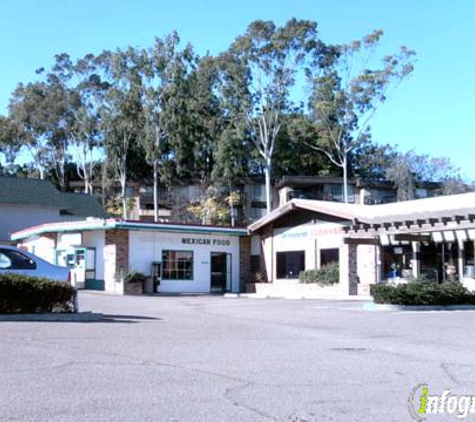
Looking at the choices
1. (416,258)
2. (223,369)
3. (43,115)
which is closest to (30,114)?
(43,115)

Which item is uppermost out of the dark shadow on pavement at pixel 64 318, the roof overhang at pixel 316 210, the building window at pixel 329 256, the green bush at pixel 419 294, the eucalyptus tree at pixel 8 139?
the eucalyptus tree at pixel 8 139

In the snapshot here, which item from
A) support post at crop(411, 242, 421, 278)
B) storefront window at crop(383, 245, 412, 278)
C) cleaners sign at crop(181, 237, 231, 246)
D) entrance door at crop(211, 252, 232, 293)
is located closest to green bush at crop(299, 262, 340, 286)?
storefront window at crop(383, 245, 412, 278)

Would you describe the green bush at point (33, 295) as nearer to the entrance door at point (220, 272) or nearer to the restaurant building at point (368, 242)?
the restaurant building at point (368, 242)

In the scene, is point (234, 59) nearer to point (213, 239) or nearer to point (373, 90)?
point (373, 90)

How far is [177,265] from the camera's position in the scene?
34.8m

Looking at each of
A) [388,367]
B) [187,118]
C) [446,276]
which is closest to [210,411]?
[388,367]

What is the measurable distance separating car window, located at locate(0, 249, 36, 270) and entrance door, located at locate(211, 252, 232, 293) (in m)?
19.6

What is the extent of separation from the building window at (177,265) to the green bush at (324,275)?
5.95 m

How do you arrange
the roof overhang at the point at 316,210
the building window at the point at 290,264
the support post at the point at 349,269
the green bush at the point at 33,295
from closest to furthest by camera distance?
1. the green bush at the point at 33,295
2. the support post at the point at 349,269
3. the roof overhang at the point at 316,210
4. the building window at the point at 290,264

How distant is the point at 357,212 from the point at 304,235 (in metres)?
4.02

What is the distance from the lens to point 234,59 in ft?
177

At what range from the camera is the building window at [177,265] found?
34375mm

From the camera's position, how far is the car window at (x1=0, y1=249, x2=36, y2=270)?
16.5 m

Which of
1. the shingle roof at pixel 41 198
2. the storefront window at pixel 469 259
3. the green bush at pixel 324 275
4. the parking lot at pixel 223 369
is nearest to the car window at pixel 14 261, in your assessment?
the parking lot at pixel 223 369
